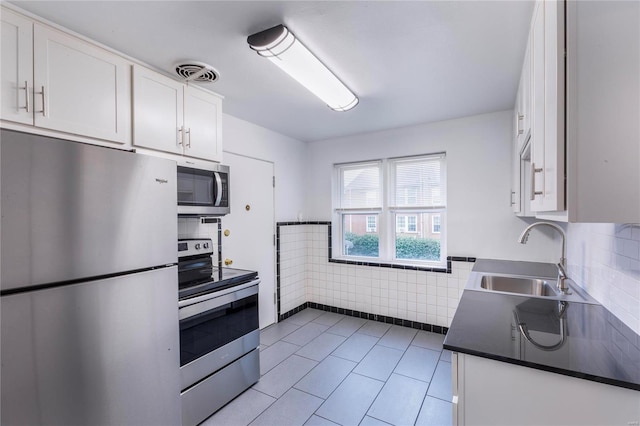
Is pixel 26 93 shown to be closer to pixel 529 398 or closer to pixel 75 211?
pixel 75 211

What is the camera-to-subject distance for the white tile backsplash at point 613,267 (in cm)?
114

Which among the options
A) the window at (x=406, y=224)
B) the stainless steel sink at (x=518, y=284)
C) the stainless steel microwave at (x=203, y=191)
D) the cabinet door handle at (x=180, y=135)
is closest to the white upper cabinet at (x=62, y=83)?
the cabinet door handle at (x=180, y=135)

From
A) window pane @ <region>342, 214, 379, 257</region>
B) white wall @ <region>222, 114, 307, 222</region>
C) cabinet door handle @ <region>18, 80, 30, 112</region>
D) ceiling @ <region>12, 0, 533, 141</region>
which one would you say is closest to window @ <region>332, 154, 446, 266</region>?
window pane @ <region>342, 214, 379, 257</region>

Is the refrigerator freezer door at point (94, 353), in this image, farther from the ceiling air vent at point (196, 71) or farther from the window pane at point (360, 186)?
the window pane at point (360, 186)

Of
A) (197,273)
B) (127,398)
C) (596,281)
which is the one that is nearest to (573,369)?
(596,281)

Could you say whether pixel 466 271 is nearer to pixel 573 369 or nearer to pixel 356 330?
pixel 356 330

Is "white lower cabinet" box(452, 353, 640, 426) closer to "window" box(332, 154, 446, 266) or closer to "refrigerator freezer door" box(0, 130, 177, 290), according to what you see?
"refrigerator freezer door" box(0, 130, 177, 290)

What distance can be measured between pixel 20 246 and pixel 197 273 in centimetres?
119

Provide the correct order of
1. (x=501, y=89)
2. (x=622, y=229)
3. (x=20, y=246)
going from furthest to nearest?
(x=501, y=89) < (x=622, y=229) < (x=20, y=246)

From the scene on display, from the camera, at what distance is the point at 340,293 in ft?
12.5

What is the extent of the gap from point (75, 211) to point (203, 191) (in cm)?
93

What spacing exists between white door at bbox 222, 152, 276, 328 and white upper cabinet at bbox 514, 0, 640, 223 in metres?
2.60

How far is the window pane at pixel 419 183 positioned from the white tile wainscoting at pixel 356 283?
0.77 metres

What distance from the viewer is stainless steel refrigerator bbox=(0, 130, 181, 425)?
1.09m
